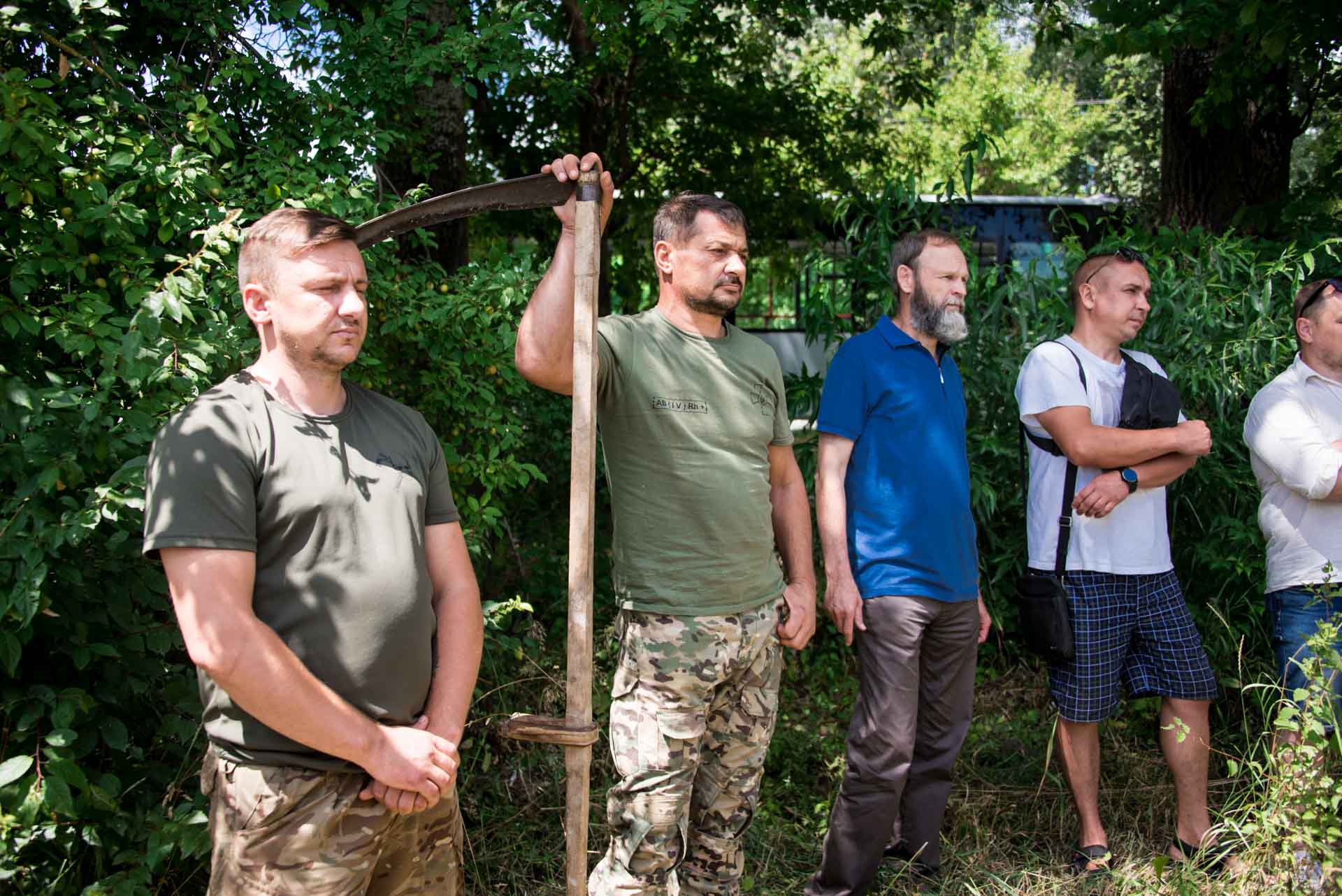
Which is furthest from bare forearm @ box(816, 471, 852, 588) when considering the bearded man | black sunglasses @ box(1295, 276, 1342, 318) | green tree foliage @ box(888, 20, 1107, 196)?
green tree foliage @ box(888, 20, 1107, 196)

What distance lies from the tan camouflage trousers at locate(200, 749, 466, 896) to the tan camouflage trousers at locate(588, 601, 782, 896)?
2.58 ft

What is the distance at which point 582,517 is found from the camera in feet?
7.73

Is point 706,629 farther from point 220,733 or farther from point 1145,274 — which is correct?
point 1145,274

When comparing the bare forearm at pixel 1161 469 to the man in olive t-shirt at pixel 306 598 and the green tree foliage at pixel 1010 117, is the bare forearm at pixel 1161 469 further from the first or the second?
the green tree foliage at pixel 1010 117

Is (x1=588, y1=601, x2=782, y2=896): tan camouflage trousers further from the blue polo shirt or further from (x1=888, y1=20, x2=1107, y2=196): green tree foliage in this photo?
(x1=888, y1=20, x2=1107, y2=196): green tree foliage

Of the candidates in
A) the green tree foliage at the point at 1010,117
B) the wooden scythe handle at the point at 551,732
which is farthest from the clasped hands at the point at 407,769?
the green tree foliage at the point at 1010,117

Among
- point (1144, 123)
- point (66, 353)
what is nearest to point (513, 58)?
point (66, 353)

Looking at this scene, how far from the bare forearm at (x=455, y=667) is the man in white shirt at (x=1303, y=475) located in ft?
8.25

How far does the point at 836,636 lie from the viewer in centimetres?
514

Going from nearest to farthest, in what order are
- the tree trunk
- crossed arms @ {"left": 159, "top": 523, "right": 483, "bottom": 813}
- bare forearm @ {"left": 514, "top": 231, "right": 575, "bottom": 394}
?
1. crossed arms @ {"left": 159, "top": 523, "right": 483, "bottom": 813}
2. bare forearm @ {"left": 514, "top": 231, "right": 575, "bottom": 394}
3. the tree trunk

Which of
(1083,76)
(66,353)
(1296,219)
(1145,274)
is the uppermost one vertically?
(1083,76)

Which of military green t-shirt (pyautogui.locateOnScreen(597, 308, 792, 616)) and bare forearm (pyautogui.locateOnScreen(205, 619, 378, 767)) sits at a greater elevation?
military green t-shirt (pyautogui.locateOnScreen(597, 308, 792, 616))

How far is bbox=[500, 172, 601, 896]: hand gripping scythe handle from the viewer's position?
2354 millimetres

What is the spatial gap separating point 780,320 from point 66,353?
34.7ft
